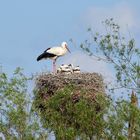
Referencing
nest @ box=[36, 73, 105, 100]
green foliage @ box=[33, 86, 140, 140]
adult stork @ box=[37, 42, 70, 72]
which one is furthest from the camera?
adult stork @ box=[37, 42, 70, 72]

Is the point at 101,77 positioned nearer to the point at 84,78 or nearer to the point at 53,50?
the point at 84,78

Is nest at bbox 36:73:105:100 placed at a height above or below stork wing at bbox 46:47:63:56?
below

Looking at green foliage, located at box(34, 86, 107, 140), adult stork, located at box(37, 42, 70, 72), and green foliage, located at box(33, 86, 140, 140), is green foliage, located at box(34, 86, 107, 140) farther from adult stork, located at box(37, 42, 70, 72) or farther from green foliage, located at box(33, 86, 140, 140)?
adult stork, located at box(37, 42, 70, 72)

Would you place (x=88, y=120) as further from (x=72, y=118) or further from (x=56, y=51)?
(x=56, y=51)

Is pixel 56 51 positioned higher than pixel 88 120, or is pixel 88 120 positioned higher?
pixel 56 51

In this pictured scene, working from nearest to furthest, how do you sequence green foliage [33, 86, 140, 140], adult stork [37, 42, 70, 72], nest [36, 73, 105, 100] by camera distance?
green foliage [33, 86, 140, 140]
nest [36, 73, 105, 100]
adult stork [37, 42, 70, 72]

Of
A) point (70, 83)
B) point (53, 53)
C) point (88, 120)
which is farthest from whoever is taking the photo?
point (53, 53)

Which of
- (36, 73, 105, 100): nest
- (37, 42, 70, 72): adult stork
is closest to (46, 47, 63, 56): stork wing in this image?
(37, 42, 70, 72): adult stork

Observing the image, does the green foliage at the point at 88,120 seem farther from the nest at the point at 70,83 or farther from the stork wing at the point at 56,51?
the stork wing at the point at 56,51

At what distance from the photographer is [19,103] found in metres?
21.6

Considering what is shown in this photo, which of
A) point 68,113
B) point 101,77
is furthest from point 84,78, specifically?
point 68,113

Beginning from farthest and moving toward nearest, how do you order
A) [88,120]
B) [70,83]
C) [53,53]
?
[53,53], [70,83], [88,120]

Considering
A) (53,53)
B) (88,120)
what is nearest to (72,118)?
(88,120)

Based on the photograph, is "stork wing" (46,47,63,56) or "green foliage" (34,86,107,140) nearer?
"green foliage" (34,86,107,140)
